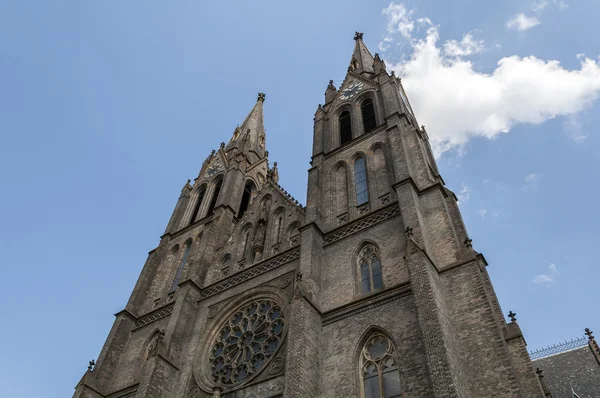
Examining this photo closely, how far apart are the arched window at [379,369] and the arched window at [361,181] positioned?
285 inches

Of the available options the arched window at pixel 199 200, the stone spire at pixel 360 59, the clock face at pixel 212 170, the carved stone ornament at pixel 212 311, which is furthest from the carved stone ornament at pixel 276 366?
the stone spire at pixel 360 59

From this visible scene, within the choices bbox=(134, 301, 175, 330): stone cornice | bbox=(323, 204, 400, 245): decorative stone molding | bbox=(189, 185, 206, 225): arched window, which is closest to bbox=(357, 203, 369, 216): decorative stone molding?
bbox=(323, 204, 400, 245): decorative stone molding

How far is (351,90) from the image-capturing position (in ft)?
93.4

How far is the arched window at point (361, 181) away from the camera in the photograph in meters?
20.7

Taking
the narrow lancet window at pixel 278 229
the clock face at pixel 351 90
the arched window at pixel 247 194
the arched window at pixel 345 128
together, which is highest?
the clock face at pixel 351 90

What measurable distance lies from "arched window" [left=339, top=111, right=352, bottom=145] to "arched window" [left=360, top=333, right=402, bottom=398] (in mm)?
12376

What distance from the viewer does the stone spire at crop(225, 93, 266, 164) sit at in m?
34.8

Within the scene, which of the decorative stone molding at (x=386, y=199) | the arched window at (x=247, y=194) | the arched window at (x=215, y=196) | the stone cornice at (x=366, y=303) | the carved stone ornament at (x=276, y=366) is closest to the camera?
the stone cornice at (x=366, y=303)

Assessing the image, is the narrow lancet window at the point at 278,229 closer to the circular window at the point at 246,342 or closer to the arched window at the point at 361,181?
the circular window at the point at 246,342

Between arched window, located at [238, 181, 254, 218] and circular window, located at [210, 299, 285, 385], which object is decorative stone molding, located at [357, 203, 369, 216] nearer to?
circular window, located at [210, 299, 285, 385]

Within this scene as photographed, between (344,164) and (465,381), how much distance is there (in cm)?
1295

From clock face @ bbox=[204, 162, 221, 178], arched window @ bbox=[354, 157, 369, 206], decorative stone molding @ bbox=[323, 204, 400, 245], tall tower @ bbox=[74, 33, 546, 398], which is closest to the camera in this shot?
tall tower @ bbox=[74, 33, 546, 398]

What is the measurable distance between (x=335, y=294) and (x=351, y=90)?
49.7ft

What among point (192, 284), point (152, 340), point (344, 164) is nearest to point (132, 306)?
point (152, 340)
